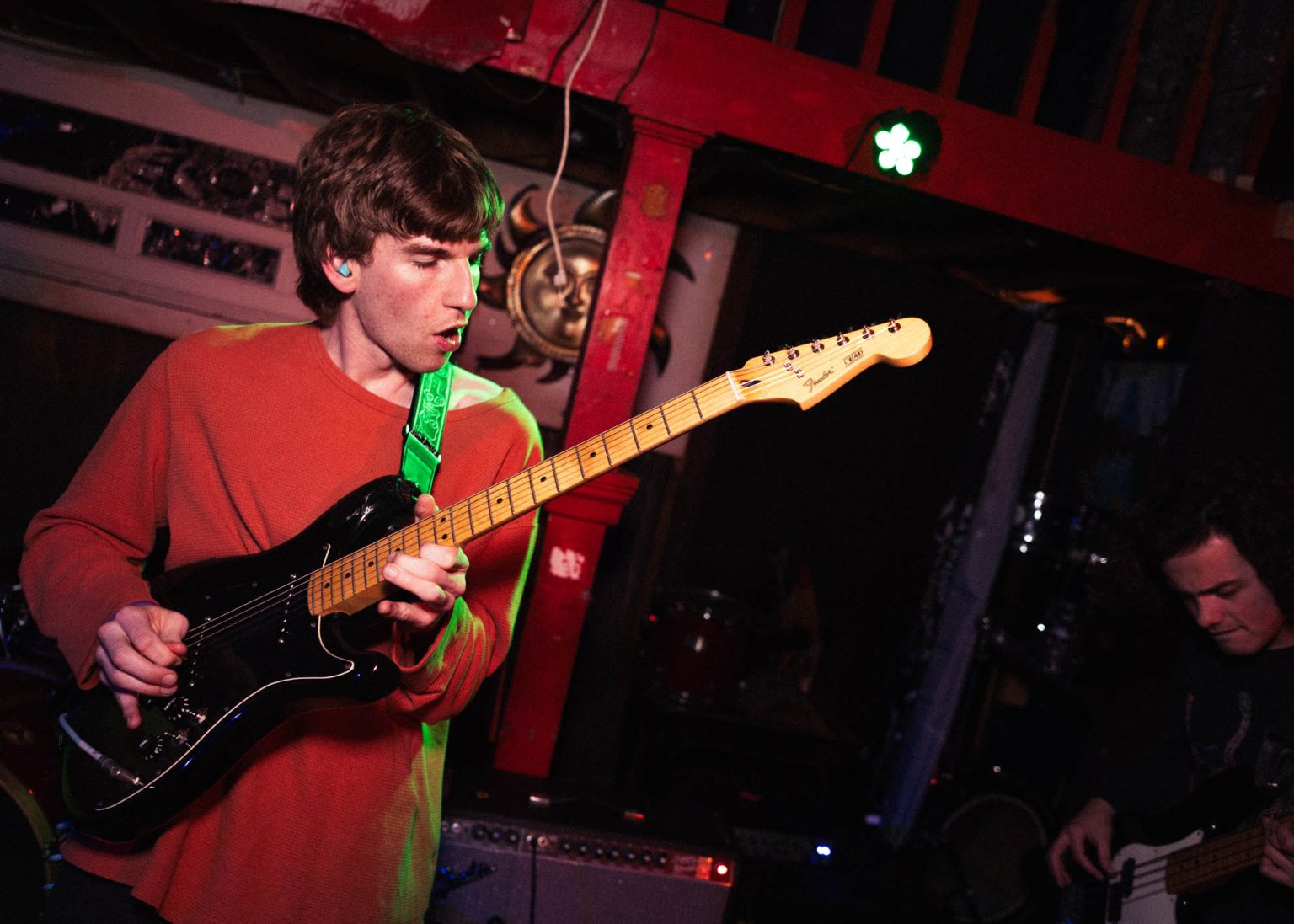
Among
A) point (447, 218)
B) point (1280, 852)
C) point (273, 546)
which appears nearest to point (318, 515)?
point (273, 546)

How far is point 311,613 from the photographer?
1.49 m

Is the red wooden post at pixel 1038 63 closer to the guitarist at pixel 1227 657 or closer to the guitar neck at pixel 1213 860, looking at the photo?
the guitarist at pixel 1227 657

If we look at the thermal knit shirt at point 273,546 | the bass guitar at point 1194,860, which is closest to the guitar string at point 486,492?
the thermal knit shirt at point 273,546

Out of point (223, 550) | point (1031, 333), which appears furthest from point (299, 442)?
point (1031, 333)

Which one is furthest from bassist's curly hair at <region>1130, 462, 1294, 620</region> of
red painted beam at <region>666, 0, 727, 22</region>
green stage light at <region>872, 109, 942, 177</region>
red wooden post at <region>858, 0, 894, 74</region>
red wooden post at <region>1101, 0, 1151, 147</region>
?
red painted beam at <region>666, 0, 727, 22</region>

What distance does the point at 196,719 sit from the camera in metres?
1.50

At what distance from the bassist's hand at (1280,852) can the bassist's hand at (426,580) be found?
2.12 metres

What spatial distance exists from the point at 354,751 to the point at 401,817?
0.14m

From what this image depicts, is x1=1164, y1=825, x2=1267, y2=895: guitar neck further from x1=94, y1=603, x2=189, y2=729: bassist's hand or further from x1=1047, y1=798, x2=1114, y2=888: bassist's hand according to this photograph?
x1=94, y1=603, x2=189, y2=729: bassist's hand

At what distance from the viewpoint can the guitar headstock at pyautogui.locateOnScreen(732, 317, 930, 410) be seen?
57.4 inches

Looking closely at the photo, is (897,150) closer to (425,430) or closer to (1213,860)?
(425,430)

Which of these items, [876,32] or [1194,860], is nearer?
[1194,860]

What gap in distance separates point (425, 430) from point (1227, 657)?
2.47m

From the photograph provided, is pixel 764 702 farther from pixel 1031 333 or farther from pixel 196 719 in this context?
pixel 196 719
